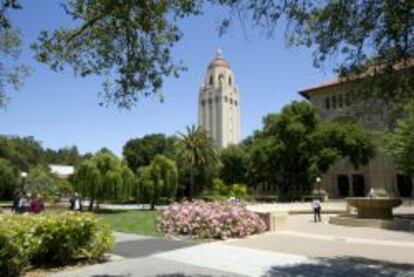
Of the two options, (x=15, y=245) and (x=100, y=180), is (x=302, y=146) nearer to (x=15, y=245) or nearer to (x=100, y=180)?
(x=100, y=180)

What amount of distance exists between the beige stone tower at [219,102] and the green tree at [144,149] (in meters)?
40.0

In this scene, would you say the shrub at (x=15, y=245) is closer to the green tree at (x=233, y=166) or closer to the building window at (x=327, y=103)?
the green tree at (x=233, y=166)

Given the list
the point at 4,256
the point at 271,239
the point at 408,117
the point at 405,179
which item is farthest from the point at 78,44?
the point at 405,179

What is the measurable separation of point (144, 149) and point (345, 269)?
3152 inches

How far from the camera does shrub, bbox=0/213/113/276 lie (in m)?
12.7

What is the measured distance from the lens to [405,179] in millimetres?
70250

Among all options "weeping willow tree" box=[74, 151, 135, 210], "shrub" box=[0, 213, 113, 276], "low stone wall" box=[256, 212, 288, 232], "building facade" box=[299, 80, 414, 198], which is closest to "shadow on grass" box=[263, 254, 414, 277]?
"shrub" box=[0, 213, 113, 276]

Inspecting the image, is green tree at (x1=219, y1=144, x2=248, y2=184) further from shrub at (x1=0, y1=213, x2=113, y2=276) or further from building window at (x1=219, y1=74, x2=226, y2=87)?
shrub at (x1=0, y1=213, x2=113, y2=276)

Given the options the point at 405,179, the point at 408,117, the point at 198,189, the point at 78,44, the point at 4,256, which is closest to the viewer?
the point at 78,44

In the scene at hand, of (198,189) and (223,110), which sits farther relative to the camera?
(223,110)

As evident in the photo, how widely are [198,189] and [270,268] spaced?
6536 cm

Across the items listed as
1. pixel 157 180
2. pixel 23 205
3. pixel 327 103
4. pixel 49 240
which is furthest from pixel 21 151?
pixel 49 240

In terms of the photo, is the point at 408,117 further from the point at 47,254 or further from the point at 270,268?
the point at 47,254

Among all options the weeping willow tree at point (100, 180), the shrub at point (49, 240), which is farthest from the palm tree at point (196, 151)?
the shrub at point (49, 240)
